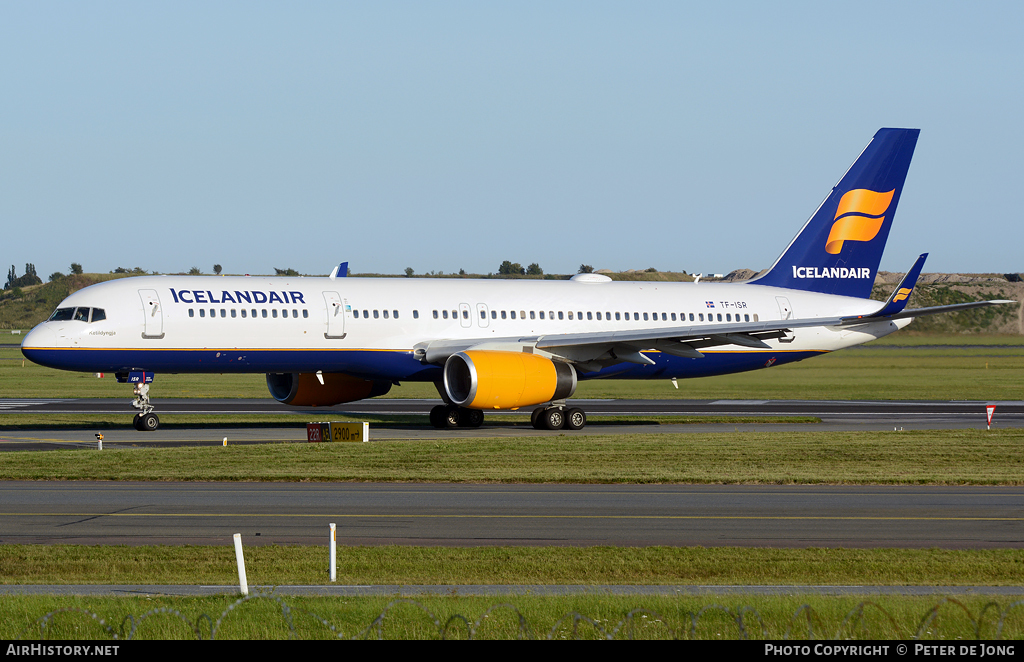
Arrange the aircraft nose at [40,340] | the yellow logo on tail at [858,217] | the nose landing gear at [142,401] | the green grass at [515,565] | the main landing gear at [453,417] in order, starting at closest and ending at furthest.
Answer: the green grass at [515,565] → the aircraft nose at [40,340] → the nose landing gear at [142,401] → the main landing gear at [453,417] → the yellow logo on tail at [858,217]

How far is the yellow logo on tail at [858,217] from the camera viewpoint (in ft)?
144

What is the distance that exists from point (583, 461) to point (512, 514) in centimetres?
784

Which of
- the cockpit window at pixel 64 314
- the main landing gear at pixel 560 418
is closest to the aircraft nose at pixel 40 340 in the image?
the cockpit window at pixel 64 314

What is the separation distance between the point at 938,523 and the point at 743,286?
25.9 meters

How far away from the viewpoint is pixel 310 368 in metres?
35.6

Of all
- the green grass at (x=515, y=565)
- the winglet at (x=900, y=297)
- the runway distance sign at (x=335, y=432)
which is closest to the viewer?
the green grass at (x=515, y=565)

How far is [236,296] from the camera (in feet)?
113

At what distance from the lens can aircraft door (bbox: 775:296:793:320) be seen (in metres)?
Answer: 43.0

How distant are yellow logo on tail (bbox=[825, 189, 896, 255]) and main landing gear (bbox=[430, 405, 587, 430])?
552 inches

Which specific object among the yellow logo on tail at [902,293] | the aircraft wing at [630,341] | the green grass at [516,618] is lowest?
the green grass at [516,618]

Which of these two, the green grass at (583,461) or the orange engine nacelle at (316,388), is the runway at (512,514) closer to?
the green grass at (583,461)

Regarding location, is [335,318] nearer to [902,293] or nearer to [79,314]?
[79,314]

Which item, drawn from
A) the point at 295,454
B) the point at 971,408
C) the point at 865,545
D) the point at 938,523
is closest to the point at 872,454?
the point at 938,523

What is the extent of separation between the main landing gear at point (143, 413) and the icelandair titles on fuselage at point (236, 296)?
2937mm
